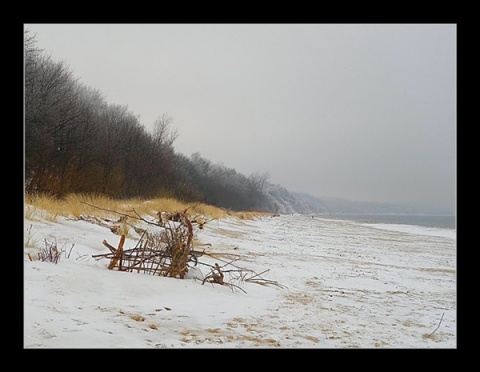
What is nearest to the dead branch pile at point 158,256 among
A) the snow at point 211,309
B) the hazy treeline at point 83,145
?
the snow at point 211,309

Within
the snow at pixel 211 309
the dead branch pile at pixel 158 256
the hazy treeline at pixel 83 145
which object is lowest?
the snow at pixel 211 309

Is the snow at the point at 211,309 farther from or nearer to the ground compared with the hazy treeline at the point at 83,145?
nearer to the ground

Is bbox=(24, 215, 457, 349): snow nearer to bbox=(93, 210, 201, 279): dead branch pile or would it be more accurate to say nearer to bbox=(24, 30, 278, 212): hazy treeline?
bbox=(93, 210, 201, 279): dead branch pile

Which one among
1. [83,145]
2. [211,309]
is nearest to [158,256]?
[211,309]

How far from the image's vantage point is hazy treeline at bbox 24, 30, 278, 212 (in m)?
17.0

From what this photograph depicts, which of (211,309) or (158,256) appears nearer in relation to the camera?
(211,309)

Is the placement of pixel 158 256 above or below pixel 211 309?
above

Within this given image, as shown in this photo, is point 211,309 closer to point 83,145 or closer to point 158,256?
point 158,256

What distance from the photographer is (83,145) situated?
2155cm

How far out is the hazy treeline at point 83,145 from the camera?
55.9 feet

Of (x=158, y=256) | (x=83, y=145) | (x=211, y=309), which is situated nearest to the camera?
(x=211, y=309)

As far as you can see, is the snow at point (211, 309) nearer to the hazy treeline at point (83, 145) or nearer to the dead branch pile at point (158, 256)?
the dead branch pile at point (158, 256)

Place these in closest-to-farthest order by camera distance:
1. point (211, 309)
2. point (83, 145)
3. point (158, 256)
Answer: point (211, 309) < point (158, 256) < point (83, 145)
